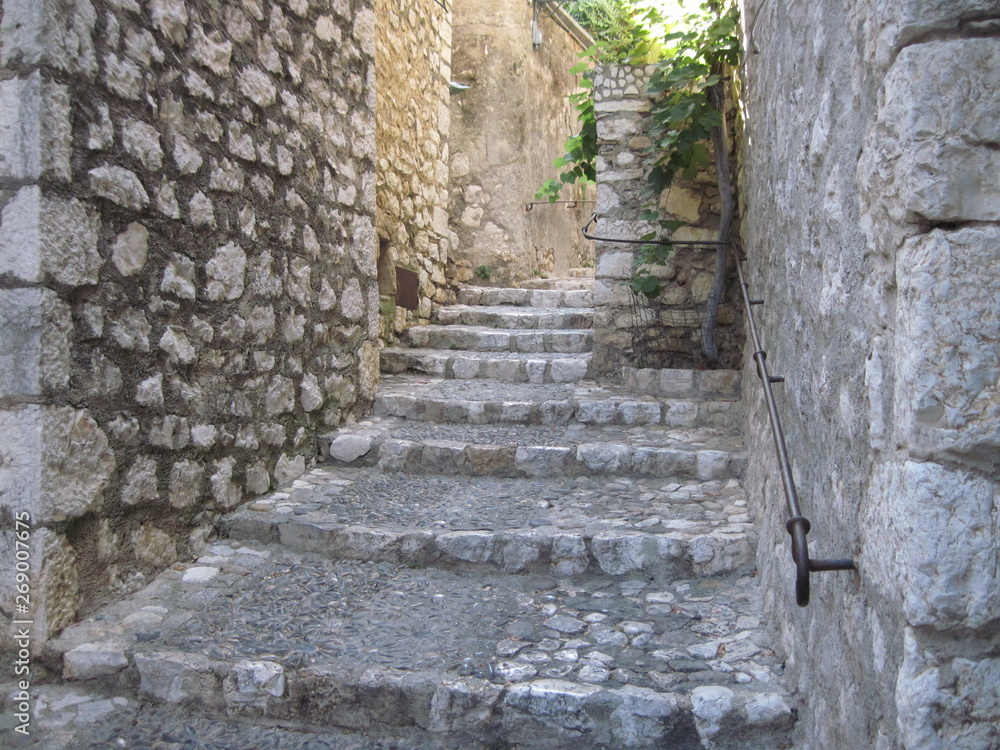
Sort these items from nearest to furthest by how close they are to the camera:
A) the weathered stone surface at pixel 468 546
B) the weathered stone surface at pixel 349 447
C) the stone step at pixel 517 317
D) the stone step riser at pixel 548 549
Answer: the stone step riser at pixel 548 549, the weathered stone surface at pixel 468 546, the weathered stone surface at pixel 349 447, the stone step at pixel 517 317

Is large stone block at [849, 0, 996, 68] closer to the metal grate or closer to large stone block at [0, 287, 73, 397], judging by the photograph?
large stone block at [0, 287, 73, 397]

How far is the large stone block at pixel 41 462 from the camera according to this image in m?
2.15

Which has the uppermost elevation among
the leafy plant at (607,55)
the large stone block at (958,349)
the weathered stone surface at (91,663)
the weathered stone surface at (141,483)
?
the leafy plant at (607,55)

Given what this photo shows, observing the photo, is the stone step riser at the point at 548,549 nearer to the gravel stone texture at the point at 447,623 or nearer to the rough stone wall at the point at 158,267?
the gravel stone texture at the point at 447,623

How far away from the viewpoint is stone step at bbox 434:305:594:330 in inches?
209

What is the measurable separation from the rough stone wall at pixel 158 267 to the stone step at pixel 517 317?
71.0 inches

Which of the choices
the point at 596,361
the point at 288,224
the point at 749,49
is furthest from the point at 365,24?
the point at 596,361

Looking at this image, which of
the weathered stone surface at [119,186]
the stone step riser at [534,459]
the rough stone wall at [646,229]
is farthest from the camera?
the rough stone wall at [646,229]

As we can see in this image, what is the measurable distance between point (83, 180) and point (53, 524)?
97 cm

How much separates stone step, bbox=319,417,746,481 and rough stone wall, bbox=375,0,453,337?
1.47 m

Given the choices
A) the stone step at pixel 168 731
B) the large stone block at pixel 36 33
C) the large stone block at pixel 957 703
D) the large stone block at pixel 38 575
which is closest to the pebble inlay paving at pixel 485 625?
the stone step at pixel 168 731

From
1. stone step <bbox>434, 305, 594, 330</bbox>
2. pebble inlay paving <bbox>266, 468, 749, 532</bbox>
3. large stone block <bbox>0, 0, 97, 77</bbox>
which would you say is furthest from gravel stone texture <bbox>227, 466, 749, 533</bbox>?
stone step <bbox>434, 305, 594, 330</bbox>

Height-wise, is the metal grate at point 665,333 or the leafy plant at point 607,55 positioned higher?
the leafy plant at point 607,55

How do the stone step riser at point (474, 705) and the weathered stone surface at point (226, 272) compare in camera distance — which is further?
the weathered stone surface at point (226, 272)
